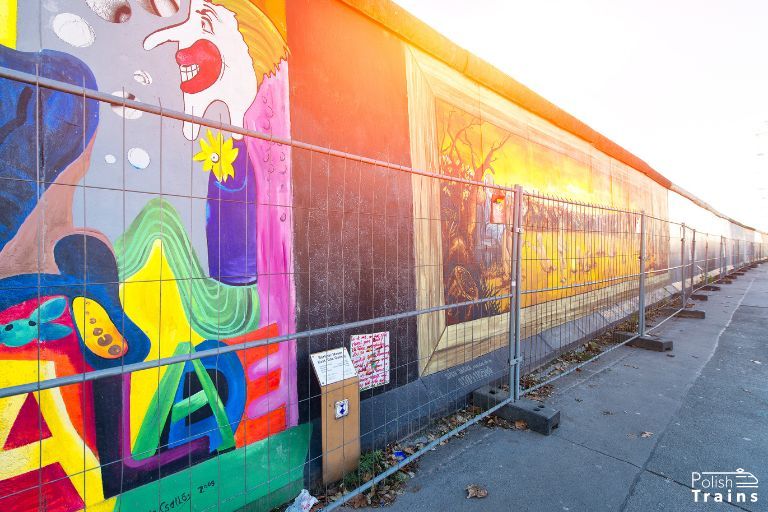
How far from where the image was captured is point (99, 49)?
2.14 metres

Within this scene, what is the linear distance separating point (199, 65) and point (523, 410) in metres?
4.20

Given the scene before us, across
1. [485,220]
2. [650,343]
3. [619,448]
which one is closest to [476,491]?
[619,448]

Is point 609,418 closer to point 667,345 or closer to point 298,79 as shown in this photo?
point 667,345

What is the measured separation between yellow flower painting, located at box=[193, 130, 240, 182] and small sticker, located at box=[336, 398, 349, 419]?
187 centimetres

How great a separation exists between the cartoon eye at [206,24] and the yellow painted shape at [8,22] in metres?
0.95

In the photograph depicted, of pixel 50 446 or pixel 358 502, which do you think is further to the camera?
pixel 358 502

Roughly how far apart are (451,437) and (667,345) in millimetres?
5335

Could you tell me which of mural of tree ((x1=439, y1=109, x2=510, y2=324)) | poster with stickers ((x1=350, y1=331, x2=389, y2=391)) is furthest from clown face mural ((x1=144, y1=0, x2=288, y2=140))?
mural of tree ((x1=439, y1=109, x2=510, y2=324))

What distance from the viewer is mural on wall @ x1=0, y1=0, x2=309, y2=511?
76.2 inches

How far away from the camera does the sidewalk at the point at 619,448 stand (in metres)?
2.85

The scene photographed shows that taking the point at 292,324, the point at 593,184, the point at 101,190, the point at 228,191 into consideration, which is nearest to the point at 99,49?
the point at 101,190

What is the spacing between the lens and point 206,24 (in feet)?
8.47
